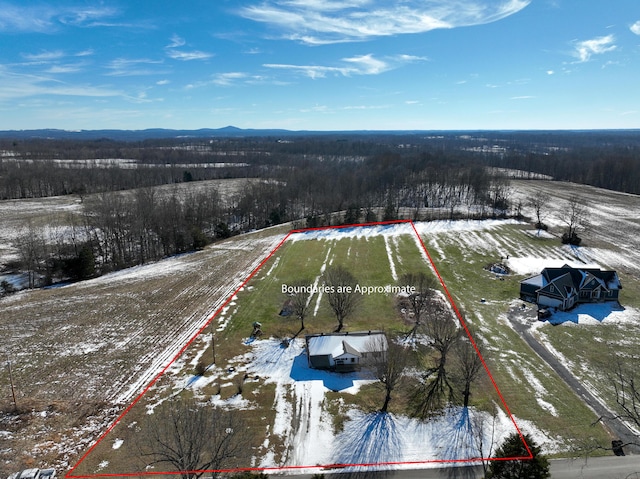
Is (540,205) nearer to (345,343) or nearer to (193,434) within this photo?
(345,343)

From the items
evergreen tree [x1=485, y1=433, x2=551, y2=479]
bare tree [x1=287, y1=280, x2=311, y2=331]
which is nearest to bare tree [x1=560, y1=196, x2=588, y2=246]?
bare tree [x1=287, y1=280, x2=311, y2=331]

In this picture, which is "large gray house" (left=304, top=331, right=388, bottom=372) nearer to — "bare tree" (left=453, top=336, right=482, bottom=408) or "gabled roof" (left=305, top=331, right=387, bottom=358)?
"gabled roof" (left=305, top=331, right=387, bottom=358)

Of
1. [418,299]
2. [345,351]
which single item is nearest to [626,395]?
[418,299]

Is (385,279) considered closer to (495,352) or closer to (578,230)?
(495,352)

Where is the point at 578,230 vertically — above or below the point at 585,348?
above

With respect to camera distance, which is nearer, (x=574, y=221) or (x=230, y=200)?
(x=574, y=221)

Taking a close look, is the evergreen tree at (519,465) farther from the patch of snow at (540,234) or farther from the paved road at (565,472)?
the patch of snow at (540,234)

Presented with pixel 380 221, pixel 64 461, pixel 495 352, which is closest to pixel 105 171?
pixel 380 221
